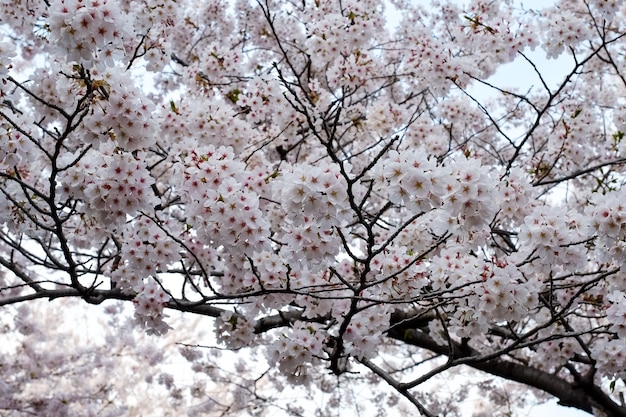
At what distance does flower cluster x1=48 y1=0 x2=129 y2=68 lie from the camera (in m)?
2.36

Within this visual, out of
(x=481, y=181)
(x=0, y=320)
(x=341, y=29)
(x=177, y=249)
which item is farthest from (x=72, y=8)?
(x=0, y=320)

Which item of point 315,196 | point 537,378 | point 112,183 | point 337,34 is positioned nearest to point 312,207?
point 315,196

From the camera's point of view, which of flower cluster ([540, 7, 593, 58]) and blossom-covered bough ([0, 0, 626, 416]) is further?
flower cluster ([540, 7, 593, 58])

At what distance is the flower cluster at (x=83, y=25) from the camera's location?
2359 millimetres

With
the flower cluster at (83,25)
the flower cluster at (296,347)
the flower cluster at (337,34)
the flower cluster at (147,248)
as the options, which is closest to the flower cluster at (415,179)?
the flower cluster at (83,25)

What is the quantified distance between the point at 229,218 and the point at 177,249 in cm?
96

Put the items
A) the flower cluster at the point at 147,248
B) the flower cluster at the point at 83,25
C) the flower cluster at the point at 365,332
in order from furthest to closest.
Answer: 1. the flower cluster at the point at 365,332
2. the flower cluster at the point at 147,248
3. the flower cluster at the point at 83,25

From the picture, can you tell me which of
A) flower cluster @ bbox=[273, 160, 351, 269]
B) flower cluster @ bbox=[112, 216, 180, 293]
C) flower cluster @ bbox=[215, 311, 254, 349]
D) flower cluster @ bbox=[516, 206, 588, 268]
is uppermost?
flower cluster @ bbox=[112, 216, 180, 293]

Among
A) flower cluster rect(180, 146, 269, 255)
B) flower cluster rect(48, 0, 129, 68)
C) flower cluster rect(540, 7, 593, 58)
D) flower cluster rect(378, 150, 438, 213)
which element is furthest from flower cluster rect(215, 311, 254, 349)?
flower cluster rect(540, 7, 593, 58)

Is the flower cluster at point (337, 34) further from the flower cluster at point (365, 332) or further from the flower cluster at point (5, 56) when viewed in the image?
the flower cluster at point (5, 56)

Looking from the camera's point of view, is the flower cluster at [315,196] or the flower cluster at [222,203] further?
the flower cluster at [222,203]

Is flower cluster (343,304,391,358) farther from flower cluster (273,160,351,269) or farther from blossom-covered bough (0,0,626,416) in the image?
flower cluster (273,160,351,269)

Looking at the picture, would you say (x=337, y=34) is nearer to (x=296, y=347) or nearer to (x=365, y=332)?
(x=365, y=332)

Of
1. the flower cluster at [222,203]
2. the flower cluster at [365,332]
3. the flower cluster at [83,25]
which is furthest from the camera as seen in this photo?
the flower cluster at [365,332]
